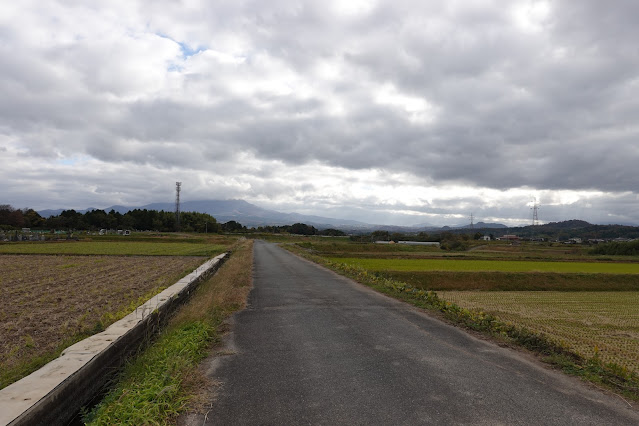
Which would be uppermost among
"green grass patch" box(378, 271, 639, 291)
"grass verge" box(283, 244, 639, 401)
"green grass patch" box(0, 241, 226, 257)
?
"grass verge" box(283, 244, 639, 401)

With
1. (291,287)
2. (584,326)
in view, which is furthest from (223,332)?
(584,326)

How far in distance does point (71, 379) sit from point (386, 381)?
3.93 metres

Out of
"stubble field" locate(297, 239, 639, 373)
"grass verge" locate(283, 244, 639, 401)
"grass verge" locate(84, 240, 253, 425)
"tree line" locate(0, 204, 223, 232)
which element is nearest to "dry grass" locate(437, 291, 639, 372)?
"stubble field" locate(297, 239, 639, 373)

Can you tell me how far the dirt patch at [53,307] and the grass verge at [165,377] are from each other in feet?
4.90

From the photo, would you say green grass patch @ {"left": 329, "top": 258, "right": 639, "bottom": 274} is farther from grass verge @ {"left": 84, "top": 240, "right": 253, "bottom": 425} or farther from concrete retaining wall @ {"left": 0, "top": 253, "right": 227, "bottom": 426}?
concrete retaining wall @ {"left": 0, "top": 253, "right": 227, "bottom": 426}

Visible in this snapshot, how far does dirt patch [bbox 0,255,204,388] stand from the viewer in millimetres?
6711

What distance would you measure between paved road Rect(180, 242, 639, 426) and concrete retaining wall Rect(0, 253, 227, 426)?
62.5 inches

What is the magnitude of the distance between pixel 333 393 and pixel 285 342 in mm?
2401

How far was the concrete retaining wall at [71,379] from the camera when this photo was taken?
379cm

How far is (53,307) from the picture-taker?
1050cm

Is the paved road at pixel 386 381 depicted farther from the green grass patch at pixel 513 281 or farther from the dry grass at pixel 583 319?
the green grass patch at pixel 513 281

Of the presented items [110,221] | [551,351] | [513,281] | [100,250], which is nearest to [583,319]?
[551,351]

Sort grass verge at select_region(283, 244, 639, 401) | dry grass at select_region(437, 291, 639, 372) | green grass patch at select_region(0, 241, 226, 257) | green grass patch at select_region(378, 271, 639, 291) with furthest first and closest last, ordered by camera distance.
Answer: green grass patch at select_region(0, 241, 226, 257) < green grass patch at select_region(378, 271, 639, 291) < dry grass at select_region(437, 291, 639, 372) < grass verge at select_region(283, 244, 639, 401)

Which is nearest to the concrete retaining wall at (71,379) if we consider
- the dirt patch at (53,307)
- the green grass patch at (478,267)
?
the dirt patch at (53,307)
